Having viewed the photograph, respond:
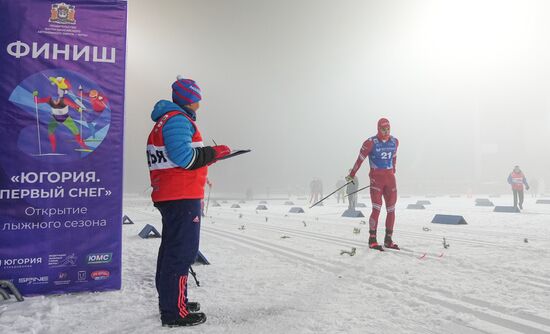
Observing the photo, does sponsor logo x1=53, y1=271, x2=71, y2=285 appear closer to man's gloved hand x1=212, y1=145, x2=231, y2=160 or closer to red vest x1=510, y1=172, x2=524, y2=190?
man's gloved hand x1=212, y1=145, x2=231, y2=160

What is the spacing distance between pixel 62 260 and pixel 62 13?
7.66ft

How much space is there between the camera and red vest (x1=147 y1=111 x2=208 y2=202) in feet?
7.70

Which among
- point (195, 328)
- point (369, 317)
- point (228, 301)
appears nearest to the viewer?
point (195, 328)

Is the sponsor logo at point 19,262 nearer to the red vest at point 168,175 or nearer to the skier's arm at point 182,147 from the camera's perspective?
the red vest at point 168,175

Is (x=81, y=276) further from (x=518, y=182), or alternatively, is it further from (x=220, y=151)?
(x=518, y=182)

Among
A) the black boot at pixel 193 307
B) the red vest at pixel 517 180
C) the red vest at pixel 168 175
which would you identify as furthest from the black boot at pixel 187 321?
the red vest at pixel 517 180

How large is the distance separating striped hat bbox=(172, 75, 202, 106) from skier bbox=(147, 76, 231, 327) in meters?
0.11

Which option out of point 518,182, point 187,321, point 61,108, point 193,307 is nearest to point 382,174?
A: point 193,307

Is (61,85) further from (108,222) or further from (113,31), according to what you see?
(108,222)

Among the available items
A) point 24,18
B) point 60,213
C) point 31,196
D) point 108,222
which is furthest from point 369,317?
point 24,18

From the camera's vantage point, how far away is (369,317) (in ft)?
7.86

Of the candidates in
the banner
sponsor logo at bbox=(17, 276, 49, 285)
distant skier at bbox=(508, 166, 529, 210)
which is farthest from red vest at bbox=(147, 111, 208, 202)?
distant skier at bbox=(508, 166, 529, 210)

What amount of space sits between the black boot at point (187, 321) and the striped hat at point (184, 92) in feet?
5.16

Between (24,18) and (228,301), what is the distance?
125 inches
